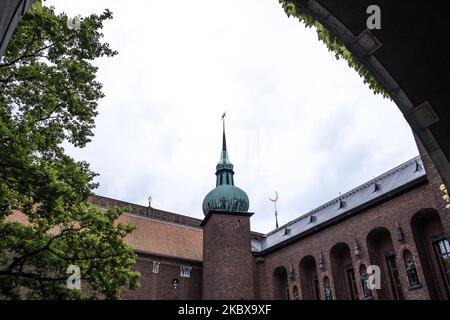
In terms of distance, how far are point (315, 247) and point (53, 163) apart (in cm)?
2009

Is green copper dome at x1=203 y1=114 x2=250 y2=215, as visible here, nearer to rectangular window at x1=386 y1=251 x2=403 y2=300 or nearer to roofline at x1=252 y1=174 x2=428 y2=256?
roofline at x1=252 y1=174 x2=428 y2=256

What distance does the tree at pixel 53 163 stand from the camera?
365 inches

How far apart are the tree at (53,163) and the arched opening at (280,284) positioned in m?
19.4

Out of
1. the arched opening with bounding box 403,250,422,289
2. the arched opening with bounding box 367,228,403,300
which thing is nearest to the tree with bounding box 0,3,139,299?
the arched opening with bounding box 403,250,422,289

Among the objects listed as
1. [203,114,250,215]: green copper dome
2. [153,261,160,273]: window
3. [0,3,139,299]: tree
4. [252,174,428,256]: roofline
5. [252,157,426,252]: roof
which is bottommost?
[0,3,139,299]: tree

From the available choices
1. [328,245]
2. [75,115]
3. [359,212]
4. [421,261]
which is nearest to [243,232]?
[328,245]

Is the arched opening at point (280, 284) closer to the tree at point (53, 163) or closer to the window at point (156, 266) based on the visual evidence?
the window at point (156, 266)

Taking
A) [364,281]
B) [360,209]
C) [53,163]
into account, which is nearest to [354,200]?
[360,209]

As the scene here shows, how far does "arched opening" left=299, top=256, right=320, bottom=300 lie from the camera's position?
89.7 feet

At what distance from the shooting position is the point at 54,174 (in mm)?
A: 9469

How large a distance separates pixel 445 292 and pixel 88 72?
18.8 meters

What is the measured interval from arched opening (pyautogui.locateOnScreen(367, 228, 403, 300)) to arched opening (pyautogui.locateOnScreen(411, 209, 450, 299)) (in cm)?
193

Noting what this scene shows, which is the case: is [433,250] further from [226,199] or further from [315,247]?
[226,199]

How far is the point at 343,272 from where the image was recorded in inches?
Result: 1001
